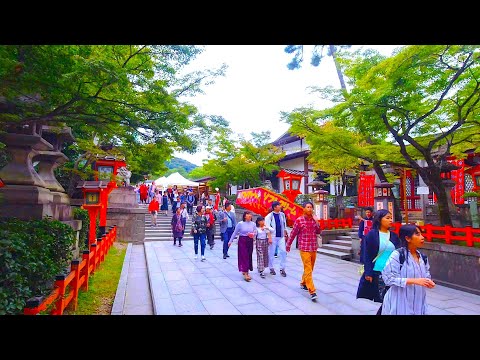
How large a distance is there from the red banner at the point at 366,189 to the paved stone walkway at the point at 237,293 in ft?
28.0

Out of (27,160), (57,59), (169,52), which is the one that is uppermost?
(169,52)

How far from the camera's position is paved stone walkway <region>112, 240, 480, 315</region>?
5.34m

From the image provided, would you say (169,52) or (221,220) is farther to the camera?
(221,220)

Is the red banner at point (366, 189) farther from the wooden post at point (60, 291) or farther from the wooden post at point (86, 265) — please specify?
the wooden post at point (60, 291)

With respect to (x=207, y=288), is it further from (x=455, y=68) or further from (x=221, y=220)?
(x=455, y=68)

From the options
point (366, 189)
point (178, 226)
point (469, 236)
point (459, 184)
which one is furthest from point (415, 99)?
point (366, 189)

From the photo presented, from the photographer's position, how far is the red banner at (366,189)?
16844mm

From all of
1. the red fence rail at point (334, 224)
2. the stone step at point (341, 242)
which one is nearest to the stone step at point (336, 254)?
the stone step at point (341, 242)

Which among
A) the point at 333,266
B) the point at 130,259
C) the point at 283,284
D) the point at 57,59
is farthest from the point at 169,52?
the point at 333,266

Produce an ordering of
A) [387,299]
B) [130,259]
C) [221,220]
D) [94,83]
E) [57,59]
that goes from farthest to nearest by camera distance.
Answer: [221,220], [130,259], [94,83], [57,59], [387,299]

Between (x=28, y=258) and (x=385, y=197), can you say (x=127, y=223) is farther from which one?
(x=385, y=197)

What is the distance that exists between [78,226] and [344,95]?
8604 mm

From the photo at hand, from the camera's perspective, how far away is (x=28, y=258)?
456 centimetres

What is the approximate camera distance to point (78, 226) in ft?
29.0
